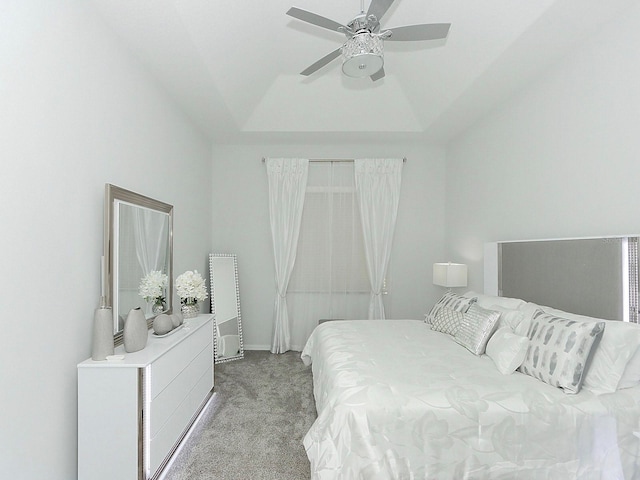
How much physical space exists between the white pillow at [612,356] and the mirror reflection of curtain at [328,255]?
9.65 ft

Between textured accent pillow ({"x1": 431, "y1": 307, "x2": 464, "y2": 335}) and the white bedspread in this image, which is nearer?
the white bedspread

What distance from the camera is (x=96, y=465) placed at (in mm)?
1801

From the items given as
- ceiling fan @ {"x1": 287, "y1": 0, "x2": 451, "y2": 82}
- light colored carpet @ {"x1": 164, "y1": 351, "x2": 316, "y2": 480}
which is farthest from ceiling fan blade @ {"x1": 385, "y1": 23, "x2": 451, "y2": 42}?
light colored carpet @ {"x1": 164, "y1": 351, "x2": 316, "y2": 480}

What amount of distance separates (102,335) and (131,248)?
676 mm

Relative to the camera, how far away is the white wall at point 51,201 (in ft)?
4.86

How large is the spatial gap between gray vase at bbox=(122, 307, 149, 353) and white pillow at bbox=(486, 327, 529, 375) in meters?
2.13

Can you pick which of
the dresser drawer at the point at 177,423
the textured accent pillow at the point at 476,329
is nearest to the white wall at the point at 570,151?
the textured accent pillow at the point at 476,329

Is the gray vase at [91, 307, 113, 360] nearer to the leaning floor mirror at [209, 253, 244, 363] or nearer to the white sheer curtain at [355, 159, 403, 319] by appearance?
the leaning floor mirror at [209, 253, 244, 363]

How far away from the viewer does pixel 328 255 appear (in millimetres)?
4602

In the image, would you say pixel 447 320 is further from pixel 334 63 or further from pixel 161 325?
pixel 334 63

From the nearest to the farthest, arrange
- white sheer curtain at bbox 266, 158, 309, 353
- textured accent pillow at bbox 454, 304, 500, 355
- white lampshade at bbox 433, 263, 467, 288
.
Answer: textured accent pillow at bbox 454, 304, 500, 355 → white lampshade at bbox 433, 263, 467, 288 → white sheer curtain at bbox 266, 158, 309, 353

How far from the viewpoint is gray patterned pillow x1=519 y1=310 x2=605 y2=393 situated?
1.76m

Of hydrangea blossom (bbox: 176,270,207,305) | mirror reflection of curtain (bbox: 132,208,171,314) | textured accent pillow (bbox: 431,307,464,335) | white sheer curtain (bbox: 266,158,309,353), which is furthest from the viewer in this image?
white sheer curtain (bbox: 266,158,309,353)

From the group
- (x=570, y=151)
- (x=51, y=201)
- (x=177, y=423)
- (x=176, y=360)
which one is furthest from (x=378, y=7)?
(x=177, y=423)
